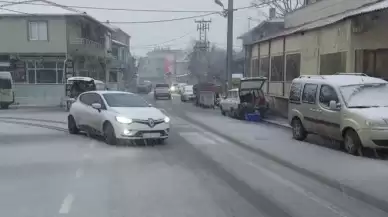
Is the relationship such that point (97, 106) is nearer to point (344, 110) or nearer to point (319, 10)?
point (344, 110)

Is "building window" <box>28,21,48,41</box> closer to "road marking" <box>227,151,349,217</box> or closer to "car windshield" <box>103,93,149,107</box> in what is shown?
"car windshield" <box>103,93,149,107</box>

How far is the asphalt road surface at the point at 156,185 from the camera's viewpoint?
658 cm

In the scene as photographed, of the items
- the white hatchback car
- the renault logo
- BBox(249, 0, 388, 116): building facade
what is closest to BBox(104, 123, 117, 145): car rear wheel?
the white hatchback car

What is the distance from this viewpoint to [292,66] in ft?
78.2

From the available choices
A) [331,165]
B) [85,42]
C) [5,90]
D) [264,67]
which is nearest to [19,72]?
[85,42]

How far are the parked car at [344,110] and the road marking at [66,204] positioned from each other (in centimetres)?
694

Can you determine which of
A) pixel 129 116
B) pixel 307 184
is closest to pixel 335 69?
pixel 129 116

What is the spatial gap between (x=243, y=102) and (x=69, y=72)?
21.1 metres

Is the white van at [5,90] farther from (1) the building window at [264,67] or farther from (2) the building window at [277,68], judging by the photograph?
(2) the building window at [277,68]

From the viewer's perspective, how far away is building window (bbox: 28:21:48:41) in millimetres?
38688

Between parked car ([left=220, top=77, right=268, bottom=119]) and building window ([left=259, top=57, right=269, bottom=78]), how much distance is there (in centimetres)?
452

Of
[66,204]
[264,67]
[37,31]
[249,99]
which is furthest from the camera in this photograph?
[37,31]

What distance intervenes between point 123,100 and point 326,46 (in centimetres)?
921

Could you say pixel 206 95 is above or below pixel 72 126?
above
